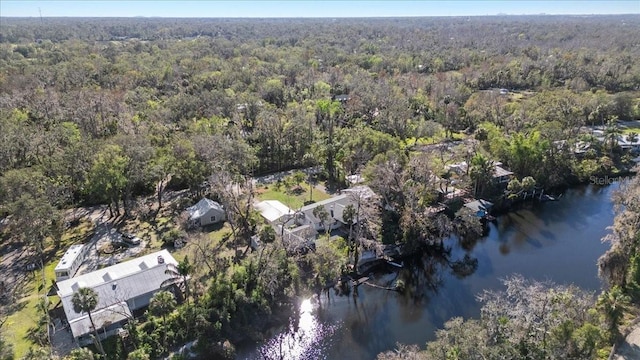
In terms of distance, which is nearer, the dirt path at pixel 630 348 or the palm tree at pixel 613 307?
the dirt path at pixel 630 348

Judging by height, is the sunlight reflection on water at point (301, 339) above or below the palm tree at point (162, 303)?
below

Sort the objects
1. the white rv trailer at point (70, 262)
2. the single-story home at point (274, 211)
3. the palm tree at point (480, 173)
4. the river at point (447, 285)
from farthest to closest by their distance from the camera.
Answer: the palm tree at point (480, 173)
the single-story home at point (274, 211)
the white rv trailer at point (70, 262)
the river at point (447, 285)

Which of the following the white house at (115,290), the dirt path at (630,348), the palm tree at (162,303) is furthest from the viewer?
the white house at (115,290)

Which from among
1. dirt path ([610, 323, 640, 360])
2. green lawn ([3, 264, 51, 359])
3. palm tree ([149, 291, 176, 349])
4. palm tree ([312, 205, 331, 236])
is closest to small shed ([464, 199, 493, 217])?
palm tree ([312, 205, 331, 236])

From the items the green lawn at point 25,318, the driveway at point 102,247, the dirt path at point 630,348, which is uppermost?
the driveway at point 102,247

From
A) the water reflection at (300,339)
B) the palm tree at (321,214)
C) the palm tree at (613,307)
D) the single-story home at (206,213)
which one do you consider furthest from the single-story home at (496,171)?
the water reflection at (300,339)

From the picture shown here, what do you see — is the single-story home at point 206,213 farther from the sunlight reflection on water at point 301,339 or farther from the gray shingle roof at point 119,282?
the sunlight reflection on water at point 301,339

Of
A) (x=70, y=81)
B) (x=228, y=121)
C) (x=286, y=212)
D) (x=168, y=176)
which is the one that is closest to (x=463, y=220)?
(x=286, y=212)
